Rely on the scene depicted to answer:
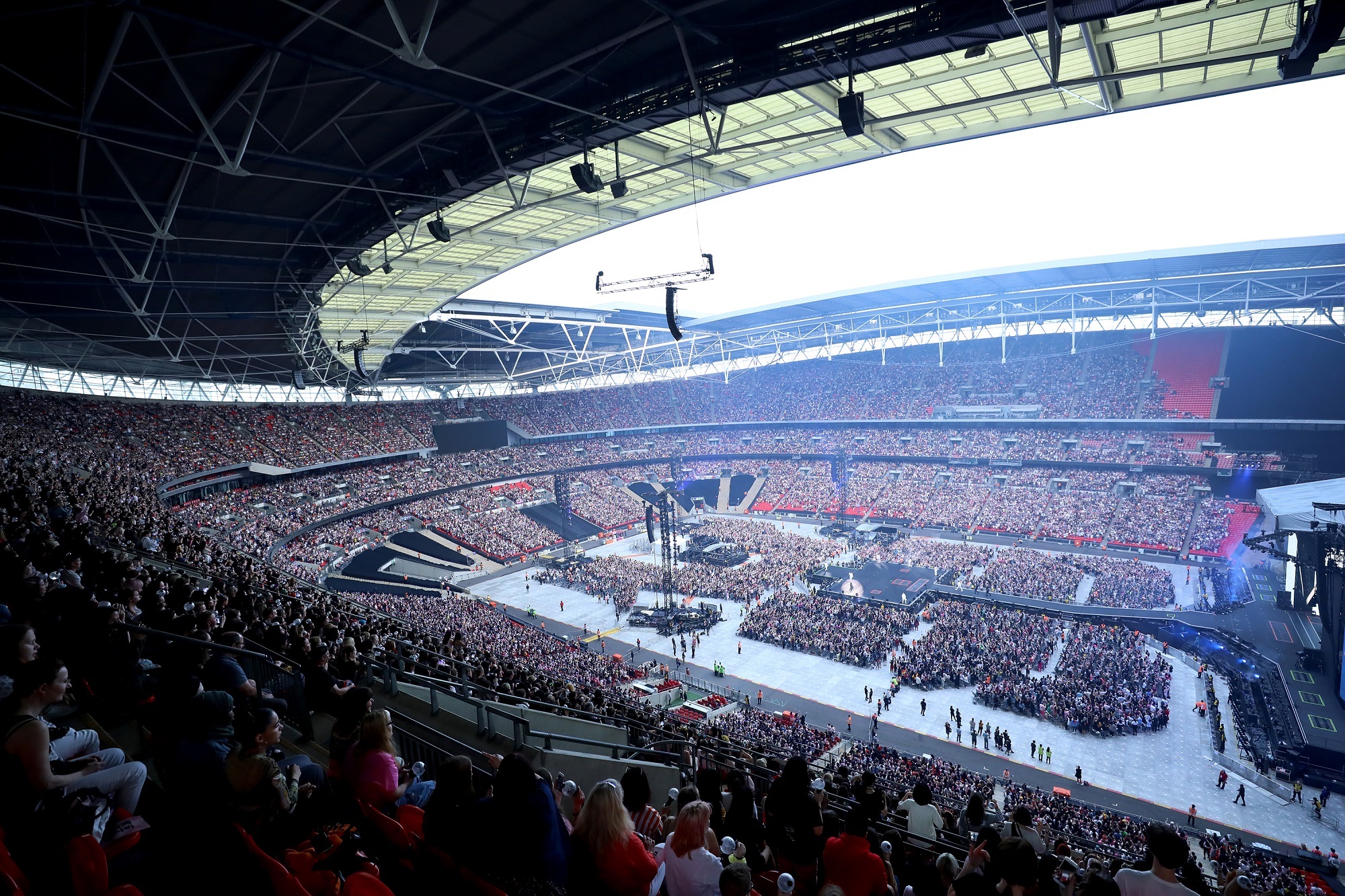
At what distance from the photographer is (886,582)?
25.7 meters

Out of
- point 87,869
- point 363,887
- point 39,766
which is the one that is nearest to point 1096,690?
point 363,887

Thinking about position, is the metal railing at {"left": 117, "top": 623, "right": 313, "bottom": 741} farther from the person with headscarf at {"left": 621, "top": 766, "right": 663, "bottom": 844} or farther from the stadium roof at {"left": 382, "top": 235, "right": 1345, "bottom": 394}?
the stadium roof at {"left": 382, "top": 235, "right": 1345, "bottom": 394}

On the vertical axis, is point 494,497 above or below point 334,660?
below

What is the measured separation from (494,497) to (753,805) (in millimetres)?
37923

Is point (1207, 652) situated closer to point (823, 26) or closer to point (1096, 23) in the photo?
point (1096, 23)

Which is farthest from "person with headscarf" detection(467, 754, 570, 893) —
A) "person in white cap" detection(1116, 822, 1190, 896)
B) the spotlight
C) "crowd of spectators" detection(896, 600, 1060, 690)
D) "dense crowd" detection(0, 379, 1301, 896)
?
"crowd of spectators" detection(896, 600, 1060, 690)

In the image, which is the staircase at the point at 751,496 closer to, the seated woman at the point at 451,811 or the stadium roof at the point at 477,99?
the stadium roof at the point at 477,99

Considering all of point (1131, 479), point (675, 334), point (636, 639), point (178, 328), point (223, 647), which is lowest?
point (636, 639)

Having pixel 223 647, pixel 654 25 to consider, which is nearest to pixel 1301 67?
pixel 654 25

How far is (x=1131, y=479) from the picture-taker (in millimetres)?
33156

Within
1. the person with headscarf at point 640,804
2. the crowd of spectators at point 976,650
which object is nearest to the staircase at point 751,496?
the crowd of spectators at point 976,650

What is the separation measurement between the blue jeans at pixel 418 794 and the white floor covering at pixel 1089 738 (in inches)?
576

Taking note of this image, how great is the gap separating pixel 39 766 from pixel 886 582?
84.7 ft

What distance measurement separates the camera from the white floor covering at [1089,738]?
41.6ft
